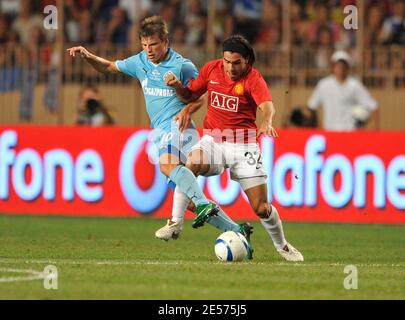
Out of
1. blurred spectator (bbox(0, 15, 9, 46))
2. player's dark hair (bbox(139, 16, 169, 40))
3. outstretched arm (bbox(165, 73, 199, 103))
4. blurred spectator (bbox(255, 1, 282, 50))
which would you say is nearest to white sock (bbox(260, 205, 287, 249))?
outstretched arm (bbox(165, 73, 199, 103))

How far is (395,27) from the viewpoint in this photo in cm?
2114

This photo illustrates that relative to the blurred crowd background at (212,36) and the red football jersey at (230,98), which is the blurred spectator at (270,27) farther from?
the red football jersey at (230,98)

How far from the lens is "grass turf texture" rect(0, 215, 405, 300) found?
1010 centimetres

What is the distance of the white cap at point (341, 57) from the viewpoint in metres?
19.7

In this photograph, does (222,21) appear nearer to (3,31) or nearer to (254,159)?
(3,31)

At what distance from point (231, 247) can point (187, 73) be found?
2353 mm

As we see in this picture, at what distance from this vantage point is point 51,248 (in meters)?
14.1

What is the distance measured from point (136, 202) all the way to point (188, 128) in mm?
5889

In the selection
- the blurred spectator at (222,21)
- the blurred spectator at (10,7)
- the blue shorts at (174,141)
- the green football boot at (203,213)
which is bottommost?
the green football boot at (203,213)

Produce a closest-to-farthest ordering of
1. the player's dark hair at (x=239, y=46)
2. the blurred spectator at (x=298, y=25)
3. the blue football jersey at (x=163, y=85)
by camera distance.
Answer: the player's dark hair at (x=239, y=46)
the blue football jersey at (x=163, y=85)
the blurred spectator at (x=298, y=25)

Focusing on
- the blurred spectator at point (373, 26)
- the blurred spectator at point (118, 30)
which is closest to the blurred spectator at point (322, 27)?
the blurred spectator at point (373, 26)

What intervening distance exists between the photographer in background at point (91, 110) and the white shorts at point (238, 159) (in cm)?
769

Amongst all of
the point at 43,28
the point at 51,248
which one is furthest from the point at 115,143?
the point at 51,248

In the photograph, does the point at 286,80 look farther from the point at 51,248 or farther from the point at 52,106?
the point at 51,248
